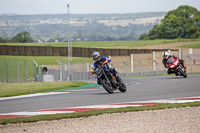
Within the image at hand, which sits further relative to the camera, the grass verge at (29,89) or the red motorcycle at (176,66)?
the red motorcycle at (176,66)

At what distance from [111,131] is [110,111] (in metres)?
2.55

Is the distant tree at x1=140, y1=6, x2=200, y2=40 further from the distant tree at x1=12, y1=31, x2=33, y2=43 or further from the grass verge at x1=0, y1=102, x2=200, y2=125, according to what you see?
the grass verge at x1=0, y1=102, x2=200, y2=125

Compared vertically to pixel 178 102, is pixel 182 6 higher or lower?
higher

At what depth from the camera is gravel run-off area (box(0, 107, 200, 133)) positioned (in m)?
8.81

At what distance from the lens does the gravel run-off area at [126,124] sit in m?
8.81

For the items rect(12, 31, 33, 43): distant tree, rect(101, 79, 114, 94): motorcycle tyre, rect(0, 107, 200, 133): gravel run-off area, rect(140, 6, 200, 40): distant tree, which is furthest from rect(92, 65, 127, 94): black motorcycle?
rect(12, 31, 33, 43): distant tree

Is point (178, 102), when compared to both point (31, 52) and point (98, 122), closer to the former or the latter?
point (98, 122)

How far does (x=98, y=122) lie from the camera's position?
9.83 meters

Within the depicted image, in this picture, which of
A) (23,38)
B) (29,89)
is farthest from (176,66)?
(23,38)

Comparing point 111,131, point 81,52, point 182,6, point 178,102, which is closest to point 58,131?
point 111,131

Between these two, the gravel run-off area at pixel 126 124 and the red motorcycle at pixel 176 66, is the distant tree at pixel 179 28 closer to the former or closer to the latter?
the red motorcycle at pixel 176 66

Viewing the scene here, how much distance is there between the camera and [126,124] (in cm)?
943

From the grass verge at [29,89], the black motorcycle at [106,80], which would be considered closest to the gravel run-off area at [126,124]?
the black motorcycle at [106,80]

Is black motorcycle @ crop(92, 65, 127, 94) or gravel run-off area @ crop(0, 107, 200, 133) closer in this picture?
gravel run-off area @ crop(0, 107, 200, 133)
